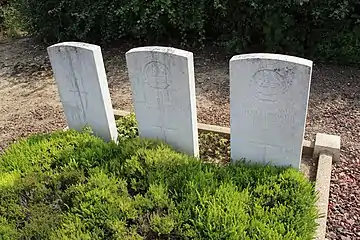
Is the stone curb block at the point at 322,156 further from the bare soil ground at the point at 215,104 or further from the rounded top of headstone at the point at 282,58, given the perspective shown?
the rounded top of headstone at the point at 282,58

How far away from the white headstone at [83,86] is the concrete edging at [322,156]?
3.11 feet

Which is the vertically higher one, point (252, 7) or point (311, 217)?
point (252, 7)

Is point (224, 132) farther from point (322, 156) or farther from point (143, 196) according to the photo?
point (143, 196)

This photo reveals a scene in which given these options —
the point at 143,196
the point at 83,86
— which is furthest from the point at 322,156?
the point at 83,86

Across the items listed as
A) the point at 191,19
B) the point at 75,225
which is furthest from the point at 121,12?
the point at 75,225

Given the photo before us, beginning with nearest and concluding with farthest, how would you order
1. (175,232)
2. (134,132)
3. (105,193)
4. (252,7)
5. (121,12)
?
(175,232) → (105,193) → (134,132) → (252,7) → (121,12)

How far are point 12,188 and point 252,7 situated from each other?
368 cm

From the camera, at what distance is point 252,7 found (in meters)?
5.12

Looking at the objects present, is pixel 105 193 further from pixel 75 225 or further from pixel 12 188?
pixel 12 188

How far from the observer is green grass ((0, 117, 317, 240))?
2.49 metres

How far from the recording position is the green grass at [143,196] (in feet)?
8.16

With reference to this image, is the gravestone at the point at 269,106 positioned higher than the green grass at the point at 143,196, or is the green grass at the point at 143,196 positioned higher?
the gravestone at the point at 269,106

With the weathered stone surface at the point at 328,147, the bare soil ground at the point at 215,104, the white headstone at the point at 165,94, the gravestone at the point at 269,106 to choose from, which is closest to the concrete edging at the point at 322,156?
the weathered stone surface at the point at 328,147

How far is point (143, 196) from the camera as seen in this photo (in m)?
2.79
